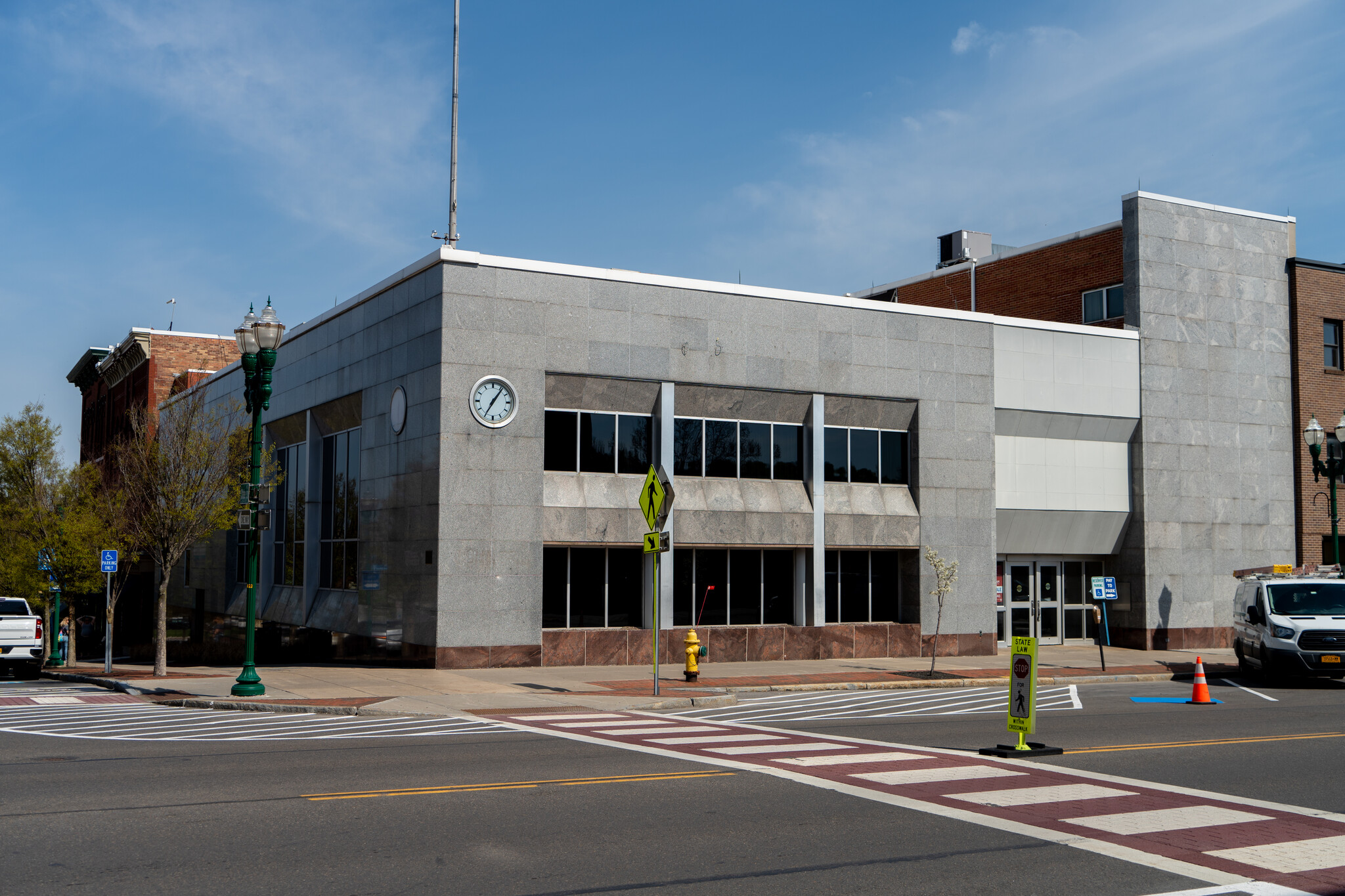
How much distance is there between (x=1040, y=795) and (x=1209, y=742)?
5264 mm

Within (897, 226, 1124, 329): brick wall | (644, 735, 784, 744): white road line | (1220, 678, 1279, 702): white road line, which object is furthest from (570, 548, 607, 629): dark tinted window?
(897, 226, 1124, 329): brick wall

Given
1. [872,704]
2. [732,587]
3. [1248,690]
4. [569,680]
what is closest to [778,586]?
[732,587]

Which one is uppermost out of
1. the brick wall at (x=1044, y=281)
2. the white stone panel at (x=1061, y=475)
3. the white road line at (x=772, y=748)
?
the brick wall at (x=1044, y=281)

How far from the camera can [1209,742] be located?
14.7m

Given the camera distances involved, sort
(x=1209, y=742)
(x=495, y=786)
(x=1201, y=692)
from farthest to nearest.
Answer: (x=1201, y=692), (x=1209, y=742), (x=495, y=786)

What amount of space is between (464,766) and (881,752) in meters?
4.56

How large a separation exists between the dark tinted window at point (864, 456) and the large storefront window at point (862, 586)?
1.83 meters

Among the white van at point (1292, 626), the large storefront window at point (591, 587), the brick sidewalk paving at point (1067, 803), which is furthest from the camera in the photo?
the large storefront window at point (591, 587)

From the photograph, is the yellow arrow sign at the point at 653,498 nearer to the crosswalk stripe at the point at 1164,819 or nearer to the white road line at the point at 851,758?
the white road line at the point at 851,758

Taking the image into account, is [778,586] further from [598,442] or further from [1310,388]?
[1310,388]

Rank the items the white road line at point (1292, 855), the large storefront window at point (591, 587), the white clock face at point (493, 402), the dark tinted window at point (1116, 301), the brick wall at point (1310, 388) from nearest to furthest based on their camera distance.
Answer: the white road line at point (1292, 855) → the white clock face at point (493, 402) → the large storefront window at point (591, 587) → the dark tinted window at point (1116, 301) → the brick wall at point (1310, 388)

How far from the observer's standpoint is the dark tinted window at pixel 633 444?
87.6 feet

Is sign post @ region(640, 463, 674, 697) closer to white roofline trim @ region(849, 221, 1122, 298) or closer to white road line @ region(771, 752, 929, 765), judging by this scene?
white road line @ region(771, 752, 929, 765)

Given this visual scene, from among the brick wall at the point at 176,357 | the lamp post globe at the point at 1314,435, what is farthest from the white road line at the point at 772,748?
the brick wall at the point at 176,357
